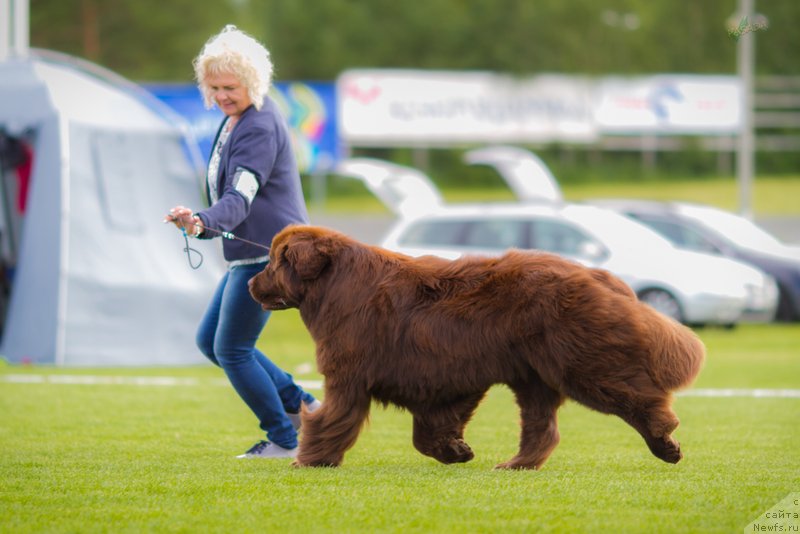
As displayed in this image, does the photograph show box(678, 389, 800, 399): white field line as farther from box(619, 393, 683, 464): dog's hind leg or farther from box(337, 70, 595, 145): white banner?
box(337, 70, 595, 145): white banner

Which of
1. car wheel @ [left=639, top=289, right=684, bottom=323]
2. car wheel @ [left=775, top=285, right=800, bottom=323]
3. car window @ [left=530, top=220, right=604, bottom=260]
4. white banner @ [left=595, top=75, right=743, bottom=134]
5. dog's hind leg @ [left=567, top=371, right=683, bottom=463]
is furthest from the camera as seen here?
white banner @ [left=595, top=75, right=743, bottom=134]

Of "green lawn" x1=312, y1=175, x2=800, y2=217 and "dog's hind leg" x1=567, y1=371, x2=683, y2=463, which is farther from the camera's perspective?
"green lawn" x1=312, y1=175, x2=800, y2=217

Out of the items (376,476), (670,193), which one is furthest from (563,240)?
(670,193)

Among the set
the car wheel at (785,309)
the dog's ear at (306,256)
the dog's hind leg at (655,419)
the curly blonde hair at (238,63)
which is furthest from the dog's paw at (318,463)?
the car wheel at (785,309)

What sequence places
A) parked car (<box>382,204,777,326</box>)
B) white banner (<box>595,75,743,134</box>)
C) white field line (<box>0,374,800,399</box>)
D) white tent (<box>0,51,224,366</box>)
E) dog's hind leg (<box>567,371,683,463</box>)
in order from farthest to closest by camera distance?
white banner (<box>595,75,743,134</box>)
parked car (<box>382,204,777,326</box>)
white tent (<box>0,51,224,366</box>)
white field line (<box>0,374,800,399</box>)
dog's hind leg (<box>567,371,683,463</box>)

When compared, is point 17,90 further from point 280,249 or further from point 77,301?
point 280,249

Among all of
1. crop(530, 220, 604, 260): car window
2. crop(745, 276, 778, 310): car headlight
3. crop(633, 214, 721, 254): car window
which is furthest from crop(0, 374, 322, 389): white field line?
crop(633, 214, 721, 254): car window

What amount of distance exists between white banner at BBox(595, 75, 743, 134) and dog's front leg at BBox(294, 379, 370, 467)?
29.5 metres

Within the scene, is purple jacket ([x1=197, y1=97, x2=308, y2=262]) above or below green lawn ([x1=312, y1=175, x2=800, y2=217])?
above

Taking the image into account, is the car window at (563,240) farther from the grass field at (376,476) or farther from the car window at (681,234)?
the grass field at (376,476)

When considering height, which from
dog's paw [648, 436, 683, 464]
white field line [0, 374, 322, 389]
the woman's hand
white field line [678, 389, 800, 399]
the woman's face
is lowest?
white field line [0, 374, 322, 389]

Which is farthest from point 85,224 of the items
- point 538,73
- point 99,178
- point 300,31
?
point 300,31

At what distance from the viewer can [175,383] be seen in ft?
35.0

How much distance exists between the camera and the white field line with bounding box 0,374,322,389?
34.4ft
